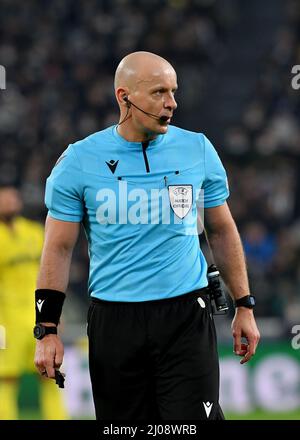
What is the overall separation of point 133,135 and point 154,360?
103cm

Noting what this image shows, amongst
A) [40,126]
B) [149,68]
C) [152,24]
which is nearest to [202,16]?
[152,24]

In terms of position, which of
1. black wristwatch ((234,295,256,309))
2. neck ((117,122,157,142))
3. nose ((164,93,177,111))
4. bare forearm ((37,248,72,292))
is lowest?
black wristwatch ((234,295,256,309))

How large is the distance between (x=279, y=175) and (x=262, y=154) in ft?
1.81

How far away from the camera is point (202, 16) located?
61.7 feet

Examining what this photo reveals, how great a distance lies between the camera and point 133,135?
4992 millimetres

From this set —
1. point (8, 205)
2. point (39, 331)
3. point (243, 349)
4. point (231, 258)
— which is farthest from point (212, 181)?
point (8, 205)

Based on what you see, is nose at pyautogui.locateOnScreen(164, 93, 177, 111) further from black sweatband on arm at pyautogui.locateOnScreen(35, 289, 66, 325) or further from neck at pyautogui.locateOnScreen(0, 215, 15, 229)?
neck at pyautogui.locateOnScreen(0, 215, 15, 229)

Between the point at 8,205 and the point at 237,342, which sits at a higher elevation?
the point at 8,205

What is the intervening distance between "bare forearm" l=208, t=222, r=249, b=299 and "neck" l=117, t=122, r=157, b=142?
55 centimetres

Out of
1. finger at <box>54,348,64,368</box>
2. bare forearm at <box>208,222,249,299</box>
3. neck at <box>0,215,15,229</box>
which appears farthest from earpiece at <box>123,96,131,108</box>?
neck at <box>0,215,15,229</box>

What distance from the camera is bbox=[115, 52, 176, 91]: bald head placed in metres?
4.84

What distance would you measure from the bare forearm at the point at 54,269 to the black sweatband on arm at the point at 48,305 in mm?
27

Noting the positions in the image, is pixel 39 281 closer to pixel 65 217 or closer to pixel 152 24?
pixel 65 217

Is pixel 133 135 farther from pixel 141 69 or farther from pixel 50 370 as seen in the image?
pixel 50 370
